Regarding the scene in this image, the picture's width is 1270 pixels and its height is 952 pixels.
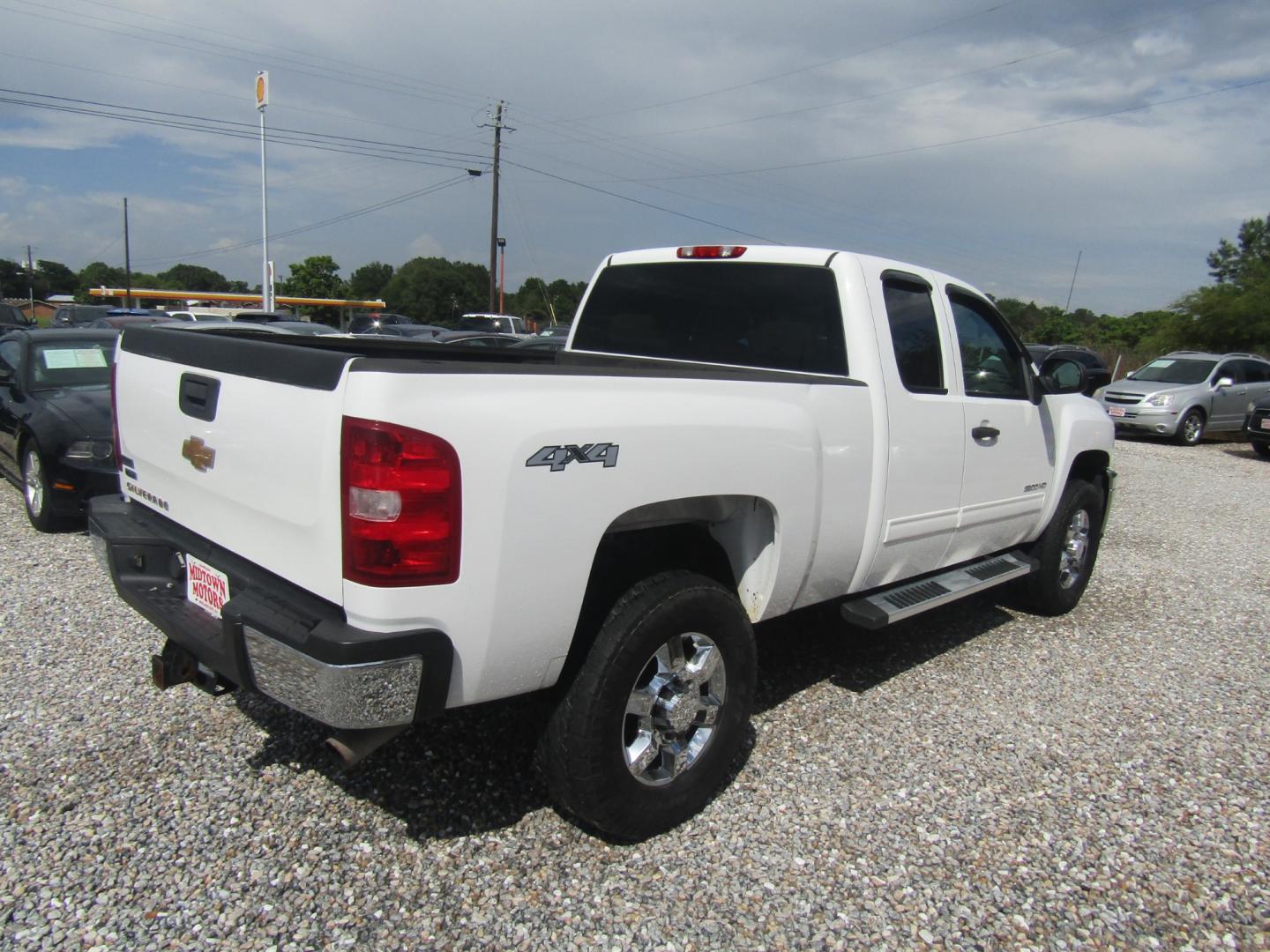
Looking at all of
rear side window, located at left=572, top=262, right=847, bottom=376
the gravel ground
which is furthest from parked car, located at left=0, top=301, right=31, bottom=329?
rear side window, located at left=572, top=262, right=847, bottom=376

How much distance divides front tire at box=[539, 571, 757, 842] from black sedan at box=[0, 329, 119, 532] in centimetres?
504

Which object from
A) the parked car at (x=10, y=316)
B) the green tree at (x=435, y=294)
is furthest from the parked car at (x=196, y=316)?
the green tree at (x=435, y=294)

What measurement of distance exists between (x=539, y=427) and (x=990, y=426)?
9.30ft

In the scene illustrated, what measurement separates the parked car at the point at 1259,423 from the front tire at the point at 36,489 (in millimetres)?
17448

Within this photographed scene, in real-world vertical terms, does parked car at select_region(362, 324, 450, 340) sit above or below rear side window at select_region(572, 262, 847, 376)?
below

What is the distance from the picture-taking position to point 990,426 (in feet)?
14.1

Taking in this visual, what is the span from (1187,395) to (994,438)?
14992 millimetres

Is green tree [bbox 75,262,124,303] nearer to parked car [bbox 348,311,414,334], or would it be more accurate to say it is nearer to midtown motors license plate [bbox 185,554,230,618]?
parked car [bbox 348,311,414,334]

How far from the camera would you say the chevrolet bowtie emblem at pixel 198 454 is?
2.68 meters

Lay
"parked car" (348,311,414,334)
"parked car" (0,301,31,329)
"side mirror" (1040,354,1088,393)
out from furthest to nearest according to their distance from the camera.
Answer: "parked car" (348,311,414,334), "parked car" (0,301,31,329), "side mirror" (1040,354,1088,393)

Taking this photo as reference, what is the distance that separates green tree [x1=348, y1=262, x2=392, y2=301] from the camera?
109 m

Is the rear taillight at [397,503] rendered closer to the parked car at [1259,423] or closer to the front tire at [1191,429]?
the parked car at [1259,423]

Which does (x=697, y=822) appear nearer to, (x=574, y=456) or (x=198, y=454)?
(x=574, y=456)

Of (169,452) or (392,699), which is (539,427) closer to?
(392,699)
